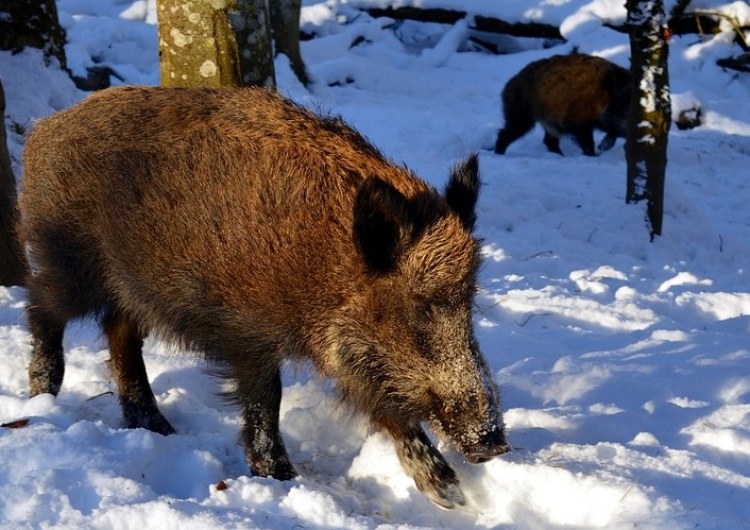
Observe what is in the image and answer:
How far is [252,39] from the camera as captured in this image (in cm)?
458

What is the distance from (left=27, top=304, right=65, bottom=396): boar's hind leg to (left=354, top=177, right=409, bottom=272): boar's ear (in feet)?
5.28

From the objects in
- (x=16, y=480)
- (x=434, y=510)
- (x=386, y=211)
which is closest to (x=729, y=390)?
(x=434, y=510)

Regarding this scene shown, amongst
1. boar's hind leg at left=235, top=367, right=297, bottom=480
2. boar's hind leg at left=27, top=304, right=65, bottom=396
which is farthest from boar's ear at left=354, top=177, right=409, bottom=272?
boar's hind leg at left=27, top=304, right=65, bottom=396

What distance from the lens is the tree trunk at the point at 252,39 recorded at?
4516mm

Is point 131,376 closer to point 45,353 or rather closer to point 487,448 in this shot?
point 45,353

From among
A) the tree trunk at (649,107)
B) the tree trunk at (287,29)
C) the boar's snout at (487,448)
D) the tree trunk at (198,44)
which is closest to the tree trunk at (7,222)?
the tree trunk at (198,44)

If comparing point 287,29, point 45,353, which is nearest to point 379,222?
point 45,353

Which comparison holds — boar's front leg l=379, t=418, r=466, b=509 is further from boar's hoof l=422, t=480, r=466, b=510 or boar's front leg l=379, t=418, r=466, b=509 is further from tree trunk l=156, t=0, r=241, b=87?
tree trunk l=156, t=0, r=241, b=87

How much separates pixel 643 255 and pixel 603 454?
17.4 ft

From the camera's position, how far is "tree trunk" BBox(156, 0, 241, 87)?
4465 mm

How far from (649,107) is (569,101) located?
168 inches

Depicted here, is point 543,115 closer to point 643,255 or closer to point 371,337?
point 643,255

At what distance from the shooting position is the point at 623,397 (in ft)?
13.6

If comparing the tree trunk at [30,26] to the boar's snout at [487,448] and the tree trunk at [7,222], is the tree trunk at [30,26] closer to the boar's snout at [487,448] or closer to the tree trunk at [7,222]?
the tree trunk at [7,222]
